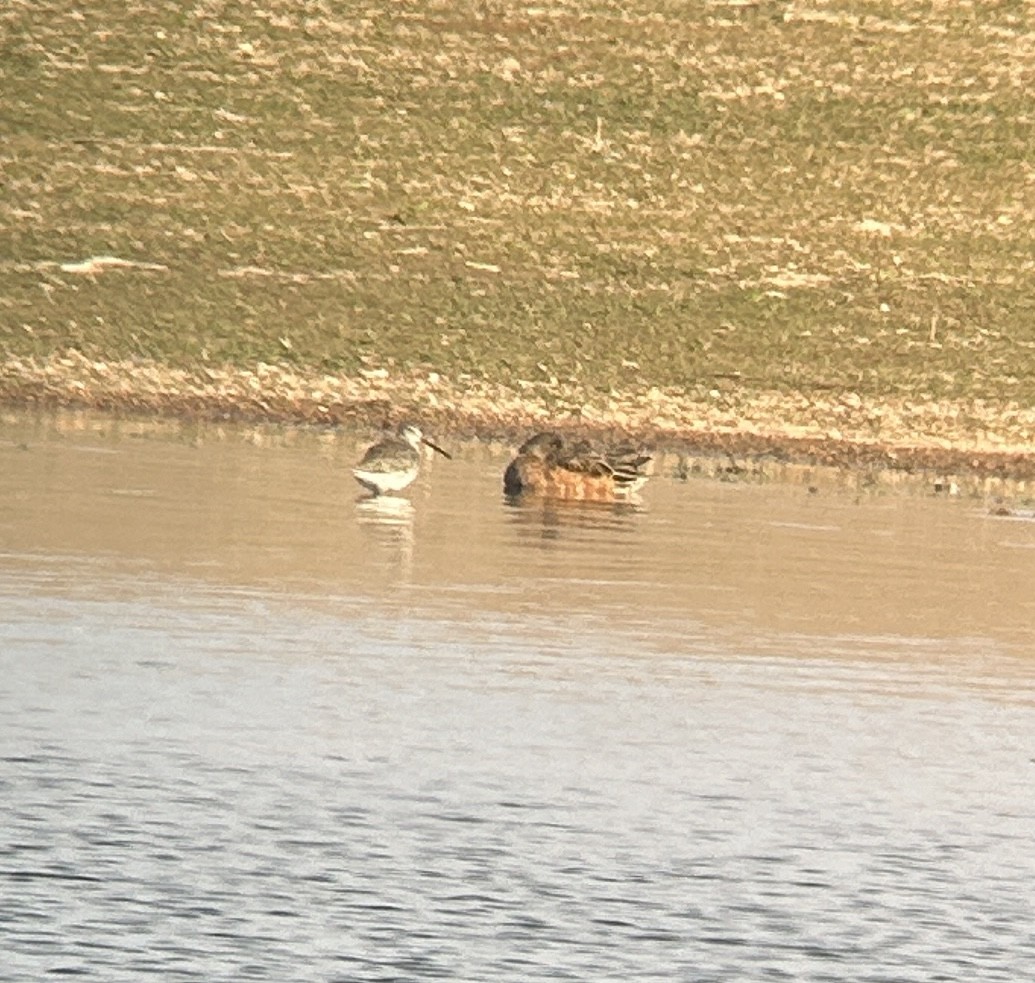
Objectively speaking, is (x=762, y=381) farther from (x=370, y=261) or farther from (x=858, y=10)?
(x=858, y=10)

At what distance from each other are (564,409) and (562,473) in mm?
9490

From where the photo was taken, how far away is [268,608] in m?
18.3

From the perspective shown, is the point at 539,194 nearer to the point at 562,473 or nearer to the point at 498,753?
the point at 562,473

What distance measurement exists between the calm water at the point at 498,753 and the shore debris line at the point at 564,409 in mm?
12154

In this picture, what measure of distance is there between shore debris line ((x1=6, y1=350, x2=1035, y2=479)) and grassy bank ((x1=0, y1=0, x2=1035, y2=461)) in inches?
8.4

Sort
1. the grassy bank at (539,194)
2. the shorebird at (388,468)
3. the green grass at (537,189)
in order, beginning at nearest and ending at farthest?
the shorebird at (388,468), the grassy bank at (539,194), the green grass at (537,189)

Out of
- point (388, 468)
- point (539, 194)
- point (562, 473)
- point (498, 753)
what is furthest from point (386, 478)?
point (539, 194)

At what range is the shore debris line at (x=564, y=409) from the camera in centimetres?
3647

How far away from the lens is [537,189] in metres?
44.1

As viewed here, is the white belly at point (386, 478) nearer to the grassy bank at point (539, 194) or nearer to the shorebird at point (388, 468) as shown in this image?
the shorebird at point (388, 468)

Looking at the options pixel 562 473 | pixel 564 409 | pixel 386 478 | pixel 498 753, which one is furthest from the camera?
pixel 564 409

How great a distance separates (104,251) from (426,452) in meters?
9.44

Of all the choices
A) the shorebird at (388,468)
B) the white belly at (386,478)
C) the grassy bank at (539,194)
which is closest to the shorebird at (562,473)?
the shorebird at (388,468)

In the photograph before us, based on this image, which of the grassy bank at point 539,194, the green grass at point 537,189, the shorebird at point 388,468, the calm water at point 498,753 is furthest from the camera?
the green grass at point 537,189
